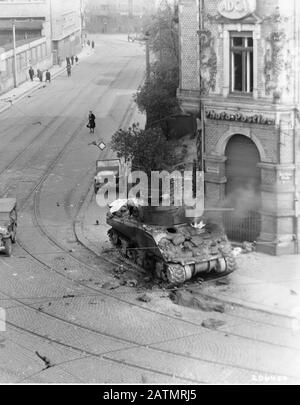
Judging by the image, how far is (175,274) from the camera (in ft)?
78.2

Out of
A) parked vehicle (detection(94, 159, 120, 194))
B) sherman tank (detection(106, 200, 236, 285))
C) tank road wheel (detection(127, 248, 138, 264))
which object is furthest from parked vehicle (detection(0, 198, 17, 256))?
parked vehicle (detection(94, 159, 120, 194))

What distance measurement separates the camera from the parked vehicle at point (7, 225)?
1094 inches

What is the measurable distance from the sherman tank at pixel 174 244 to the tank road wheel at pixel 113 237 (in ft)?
3.56

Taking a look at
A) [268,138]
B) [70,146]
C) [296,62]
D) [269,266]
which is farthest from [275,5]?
[70,146]

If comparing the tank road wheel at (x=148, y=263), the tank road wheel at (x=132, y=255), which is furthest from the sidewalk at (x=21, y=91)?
the tank road wheel at (x=148, y=263)

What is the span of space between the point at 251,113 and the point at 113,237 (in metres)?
5.99

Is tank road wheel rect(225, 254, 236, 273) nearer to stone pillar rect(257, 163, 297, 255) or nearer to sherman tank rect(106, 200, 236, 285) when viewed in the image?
sherman tank rect(106, 200, 236, 285)

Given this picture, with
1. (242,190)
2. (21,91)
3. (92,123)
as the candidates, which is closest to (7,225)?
(242,190)

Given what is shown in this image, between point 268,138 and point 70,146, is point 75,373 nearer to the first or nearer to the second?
point 268,138

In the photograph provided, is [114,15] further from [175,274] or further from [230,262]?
[175,274]

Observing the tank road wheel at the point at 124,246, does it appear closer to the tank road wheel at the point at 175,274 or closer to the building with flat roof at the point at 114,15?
the tank road wheel at the point at 175,274

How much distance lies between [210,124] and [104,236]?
5506 mm

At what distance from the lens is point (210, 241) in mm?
24938

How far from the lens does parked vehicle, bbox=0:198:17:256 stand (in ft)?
91.2
